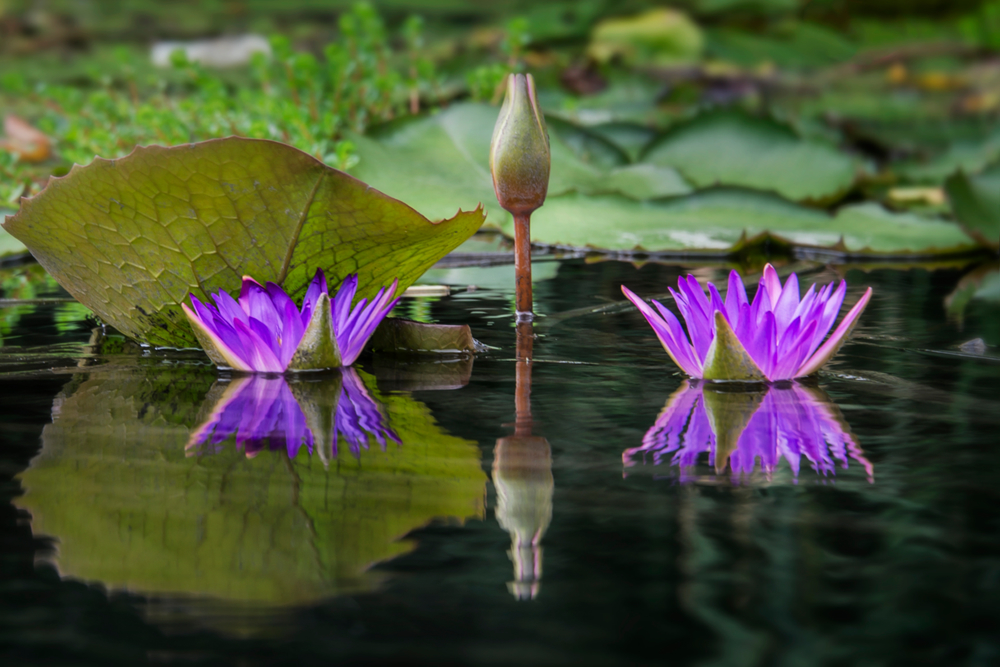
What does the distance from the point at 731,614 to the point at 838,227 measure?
1.86 metres

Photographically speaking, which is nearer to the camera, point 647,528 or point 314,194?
point 647,528

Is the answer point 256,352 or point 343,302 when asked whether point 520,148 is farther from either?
point 256,352

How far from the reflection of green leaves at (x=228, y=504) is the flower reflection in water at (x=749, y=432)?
7.7 inches

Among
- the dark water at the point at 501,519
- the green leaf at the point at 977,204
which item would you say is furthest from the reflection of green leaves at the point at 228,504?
the green leaf at the point at 977,204

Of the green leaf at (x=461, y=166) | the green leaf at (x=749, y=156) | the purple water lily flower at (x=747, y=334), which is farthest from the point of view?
the green leaf at (x=749, y=156)

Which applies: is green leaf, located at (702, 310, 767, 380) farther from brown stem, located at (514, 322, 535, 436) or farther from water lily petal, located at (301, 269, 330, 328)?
water lily petal, located at (301, 269, 330, 328)

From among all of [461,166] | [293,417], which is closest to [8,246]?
[461,166]

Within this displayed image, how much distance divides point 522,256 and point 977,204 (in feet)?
4.59

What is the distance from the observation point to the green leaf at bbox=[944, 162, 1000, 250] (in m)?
2.11

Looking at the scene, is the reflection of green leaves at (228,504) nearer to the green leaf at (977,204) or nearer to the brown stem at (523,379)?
the brown stem at (523,379)

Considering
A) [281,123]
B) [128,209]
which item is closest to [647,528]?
[128,209]

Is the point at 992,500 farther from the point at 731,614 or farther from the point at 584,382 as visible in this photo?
the point at 584,382

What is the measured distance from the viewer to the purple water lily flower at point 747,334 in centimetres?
112

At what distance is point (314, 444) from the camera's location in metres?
0.95
